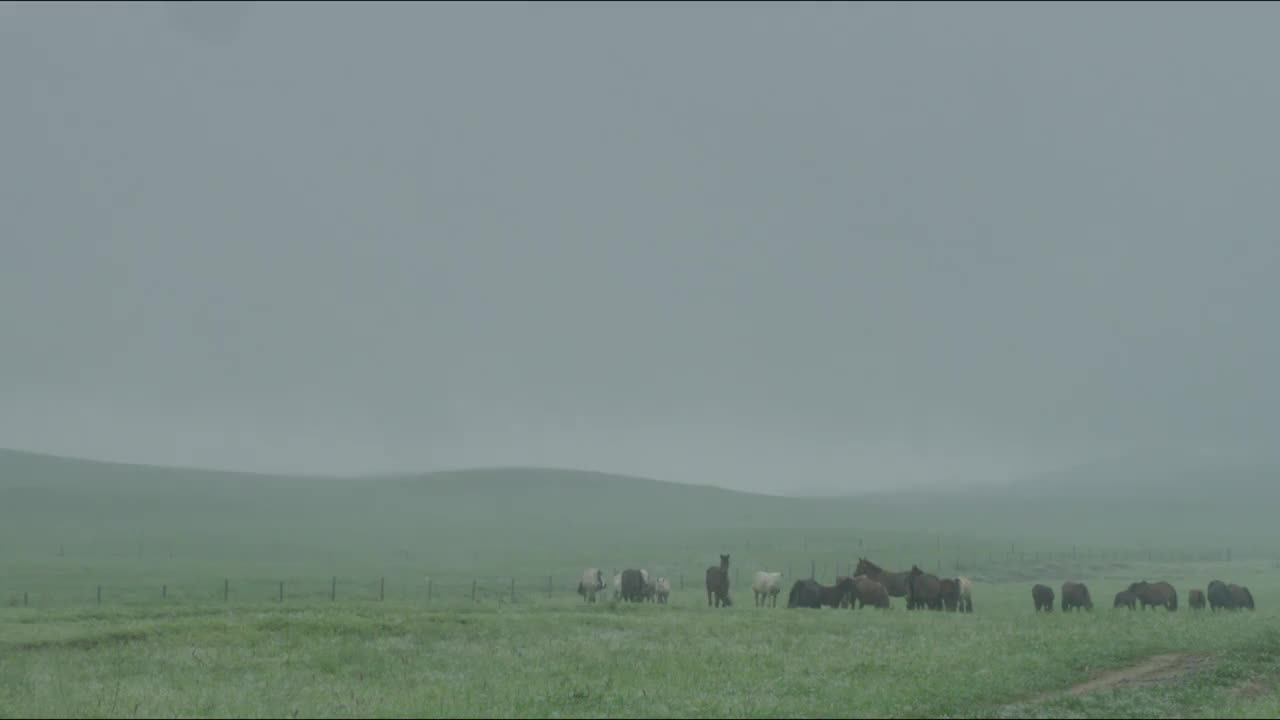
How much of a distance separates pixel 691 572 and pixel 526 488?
3863 inches

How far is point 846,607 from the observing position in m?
50.7

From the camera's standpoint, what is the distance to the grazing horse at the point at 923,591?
51.4 metres

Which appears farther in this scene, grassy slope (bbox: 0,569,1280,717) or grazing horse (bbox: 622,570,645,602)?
grazing horse (bbox: 622,570,645,602)

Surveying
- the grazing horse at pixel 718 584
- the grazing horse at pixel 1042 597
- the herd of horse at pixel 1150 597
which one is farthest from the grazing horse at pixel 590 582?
the herd of horse at pixel 1150 597

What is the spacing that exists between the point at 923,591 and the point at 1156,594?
11.2m

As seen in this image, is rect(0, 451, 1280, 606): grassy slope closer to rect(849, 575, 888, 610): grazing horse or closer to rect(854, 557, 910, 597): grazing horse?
rect(854, 557, 910, 597): grazing horse

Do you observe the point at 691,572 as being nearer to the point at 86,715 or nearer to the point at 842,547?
the point at 842,547

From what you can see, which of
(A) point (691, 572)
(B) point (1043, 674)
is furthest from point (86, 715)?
(A) point (691, 572)

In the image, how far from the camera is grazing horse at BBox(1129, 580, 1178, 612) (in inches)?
2145

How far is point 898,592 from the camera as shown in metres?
53.0

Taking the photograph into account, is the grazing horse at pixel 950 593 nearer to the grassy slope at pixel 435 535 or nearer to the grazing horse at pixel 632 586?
the grazing horse at pixel 632 586

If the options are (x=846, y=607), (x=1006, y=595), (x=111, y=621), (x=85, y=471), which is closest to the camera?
(x=111, y=621)

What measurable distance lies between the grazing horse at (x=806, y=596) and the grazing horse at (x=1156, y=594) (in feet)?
46.6

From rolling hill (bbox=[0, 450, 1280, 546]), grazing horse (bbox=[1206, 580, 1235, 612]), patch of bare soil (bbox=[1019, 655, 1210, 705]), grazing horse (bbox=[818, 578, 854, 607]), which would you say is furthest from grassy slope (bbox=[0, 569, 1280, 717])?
rolling hill (bbox=[0, 450, 1280, 546])
